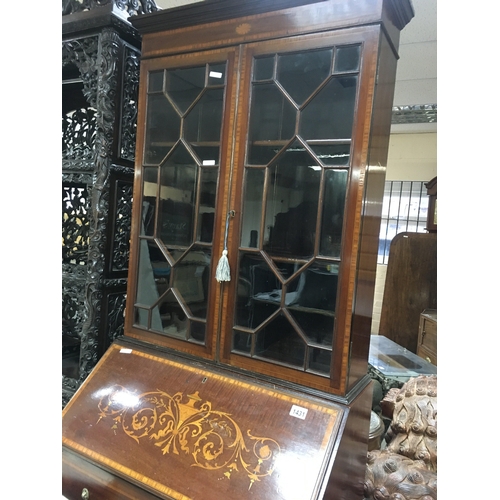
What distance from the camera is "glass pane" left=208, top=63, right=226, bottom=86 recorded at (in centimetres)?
126

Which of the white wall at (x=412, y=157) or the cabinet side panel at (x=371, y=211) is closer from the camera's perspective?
the cabinet side panel at (x=371, y=211)

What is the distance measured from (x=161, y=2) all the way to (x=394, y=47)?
1.63 m

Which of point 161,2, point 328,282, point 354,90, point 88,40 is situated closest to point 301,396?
point 328,282

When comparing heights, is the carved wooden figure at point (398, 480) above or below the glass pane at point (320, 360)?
below

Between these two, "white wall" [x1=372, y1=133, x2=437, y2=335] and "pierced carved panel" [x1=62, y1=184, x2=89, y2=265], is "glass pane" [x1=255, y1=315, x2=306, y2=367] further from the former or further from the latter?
"white wall" [x1=372, y1=133, x2=437, y2=335]

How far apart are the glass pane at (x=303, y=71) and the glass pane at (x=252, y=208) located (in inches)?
10.4

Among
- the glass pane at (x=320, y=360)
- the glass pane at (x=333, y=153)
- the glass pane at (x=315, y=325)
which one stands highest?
the glass pane at (x=333, y=153)

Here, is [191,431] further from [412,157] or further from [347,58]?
[412,157]

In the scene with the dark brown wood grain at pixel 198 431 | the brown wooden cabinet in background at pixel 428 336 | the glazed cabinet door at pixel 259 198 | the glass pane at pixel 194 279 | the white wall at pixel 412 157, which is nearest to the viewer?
the dark brown wood grain at pixel 198 431

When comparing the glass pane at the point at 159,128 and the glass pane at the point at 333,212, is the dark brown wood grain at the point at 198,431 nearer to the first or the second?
the glass pane at the point at 333,212

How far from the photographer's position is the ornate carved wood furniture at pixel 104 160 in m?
1.52

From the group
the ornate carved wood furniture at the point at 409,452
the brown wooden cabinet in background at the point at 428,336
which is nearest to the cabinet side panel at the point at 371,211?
the ornate carved wood furniture at the point at 409,452

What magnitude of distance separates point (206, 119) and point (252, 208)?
0.37 m

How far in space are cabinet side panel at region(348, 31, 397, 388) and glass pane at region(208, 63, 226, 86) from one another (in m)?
0.50
